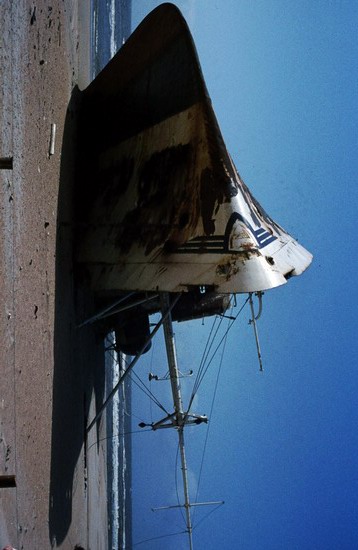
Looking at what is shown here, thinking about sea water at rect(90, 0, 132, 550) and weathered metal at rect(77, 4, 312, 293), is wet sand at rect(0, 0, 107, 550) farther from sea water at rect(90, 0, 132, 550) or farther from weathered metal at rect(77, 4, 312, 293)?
sea water at rect(90, 0, 132, 550)

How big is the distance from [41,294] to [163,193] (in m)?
2.34

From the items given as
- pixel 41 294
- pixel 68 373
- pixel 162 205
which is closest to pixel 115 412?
pixel 68 373

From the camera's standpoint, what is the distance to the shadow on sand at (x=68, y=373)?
8.73 m

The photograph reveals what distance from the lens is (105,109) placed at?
35.7ft

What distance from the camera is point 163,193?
30.3 ft

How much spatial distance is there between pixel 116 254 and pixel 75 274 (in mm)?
913

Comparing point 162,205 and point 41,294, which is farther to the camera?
point 162,205

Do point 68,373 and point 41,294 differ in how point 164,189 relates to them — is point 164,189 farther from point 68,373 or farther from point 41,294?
point 68,373

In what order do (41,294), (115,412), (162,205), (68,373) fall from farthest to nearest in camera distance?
(115,412) < (68,373) < (162,205) < (41,294)

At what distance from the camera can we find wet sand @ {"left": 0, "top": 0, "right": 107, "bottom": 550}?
242 inches

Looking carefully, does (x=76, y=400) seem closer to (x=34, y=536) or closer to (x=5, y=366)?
(x=34, y=536)

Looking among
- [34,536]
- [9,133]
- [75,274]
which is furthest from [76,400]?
[9,133]

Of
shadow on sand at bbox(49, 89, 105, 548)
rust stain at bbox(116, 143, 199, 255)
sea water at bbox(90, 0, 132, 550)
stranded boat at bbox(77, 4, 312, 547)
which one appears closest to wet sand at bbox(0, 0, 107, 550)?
shadow on sand at bbox(49, 89, 105, 548)

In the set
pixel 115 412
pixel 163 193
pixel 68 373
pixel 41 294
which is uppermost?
pixel 163 193
